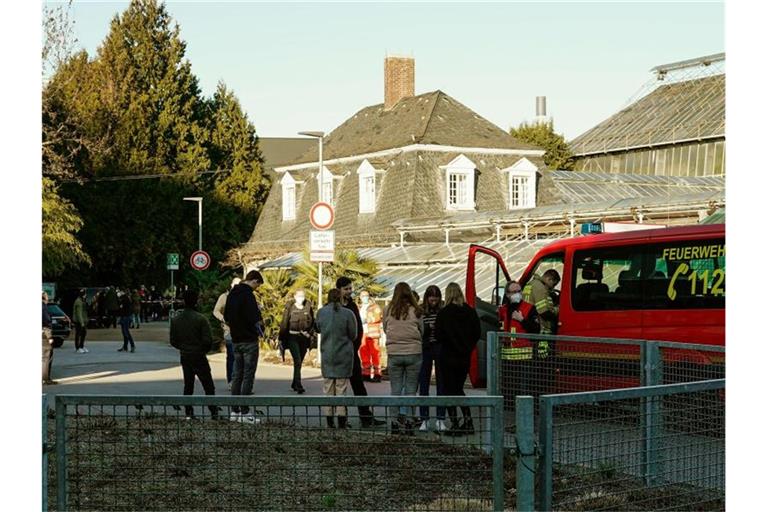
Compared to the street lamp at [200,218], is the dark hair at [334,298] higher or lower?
lower

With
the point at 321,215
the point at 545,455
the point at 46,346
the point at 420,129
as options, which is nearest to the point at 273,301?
the point at 321,215

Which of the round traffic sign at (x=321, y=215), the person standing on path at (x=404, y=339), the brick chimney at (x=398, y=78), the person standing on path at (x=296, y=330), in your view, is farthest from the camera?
the brick chimney at (x=398, y=78)

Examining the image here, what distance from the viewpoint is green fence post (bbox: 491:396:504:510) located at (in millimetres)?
5973

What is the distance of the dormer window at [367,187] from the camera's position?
53625 mm

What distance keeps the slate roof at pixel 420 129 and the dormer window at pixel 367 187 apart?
91 centimetres

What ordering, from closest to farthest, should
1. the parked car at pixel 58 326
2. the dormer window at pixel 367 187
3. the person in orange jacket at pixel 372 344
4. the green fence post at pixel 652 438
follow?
1. the green fence post at pixel 652 438
2. the person in orange jacket at pixel 372 344
3. the parked car at pixel 58 326
4. the dormer window at pixel 367 187

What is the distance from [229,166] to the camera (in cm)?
8025

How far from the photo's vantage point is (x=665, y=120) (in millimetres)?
68750

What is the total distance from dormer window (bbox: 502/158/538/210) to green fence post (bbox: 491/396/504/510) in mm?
48516

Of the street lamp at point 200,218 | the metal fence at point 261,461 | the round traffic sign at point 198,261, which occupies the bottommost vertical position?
the metal fence at point 261,461

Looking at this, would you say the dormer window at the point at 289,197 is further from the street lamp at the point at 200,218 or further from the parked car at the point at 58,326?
the parked car at the point at 58,326

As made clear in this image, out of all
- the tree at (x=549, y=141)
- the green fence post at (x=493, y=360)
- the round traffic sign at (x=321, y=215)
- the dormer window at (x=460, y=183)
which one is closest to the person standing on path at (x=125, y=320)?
the round traffic sign at (x=321, y=215)
